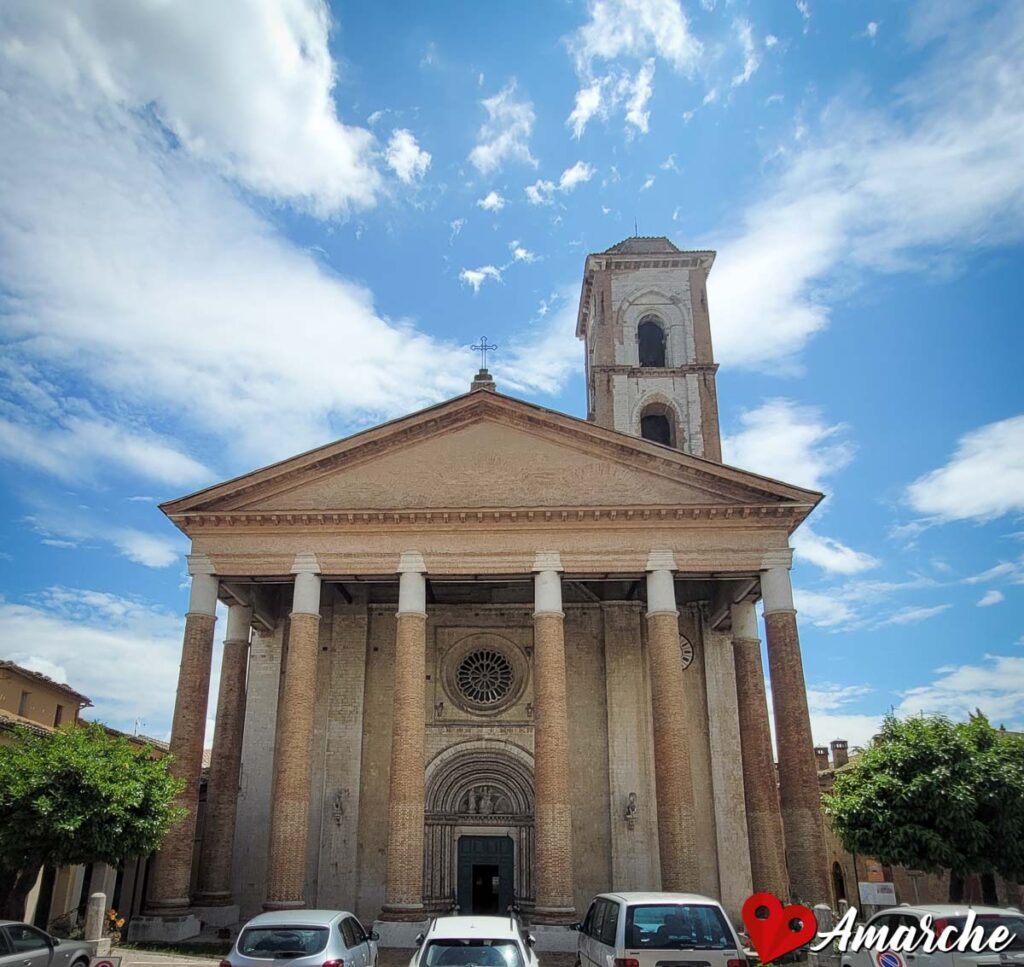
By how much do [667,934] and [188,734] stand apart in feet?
46.5

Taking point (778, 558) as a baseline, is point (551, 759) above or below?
below

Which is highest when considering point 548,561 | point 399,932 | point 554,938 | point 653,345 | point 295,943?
point 653,345

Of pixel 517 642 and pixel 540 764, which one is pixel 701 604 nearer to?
pixel 517 642

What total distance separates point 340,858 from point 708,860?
10063mm

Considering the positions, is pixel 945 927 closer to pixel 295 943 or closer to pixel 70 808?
pixel 295 943

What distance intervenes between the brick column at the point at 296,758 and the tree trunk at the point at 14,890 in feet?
16.2

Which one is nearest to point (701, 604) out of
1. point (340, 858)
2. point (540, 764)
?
point (540, 764)

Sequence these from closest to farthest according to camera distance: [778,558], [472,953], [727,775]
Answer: [472,953] < [778,558] < [727,775]

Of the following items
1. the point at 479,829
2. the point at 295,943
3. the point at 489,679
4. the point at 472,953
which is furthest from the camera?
the point at 489,679

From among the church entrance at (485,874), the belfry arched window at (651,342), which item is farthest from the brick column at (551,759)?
the belfry arched window at (651,342)

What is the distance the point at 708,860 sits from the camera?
79.2 ft

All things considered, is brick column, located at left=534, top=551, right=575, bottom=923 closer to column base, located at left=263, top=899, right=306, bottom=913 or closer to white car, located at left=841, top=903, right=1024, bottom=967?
column base, located at left=263, top=899, right=306, bottom=913

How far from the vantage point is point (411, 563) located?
73.7ft

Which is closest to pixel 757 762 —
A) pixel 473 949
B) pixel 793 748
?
pixel 793 748
